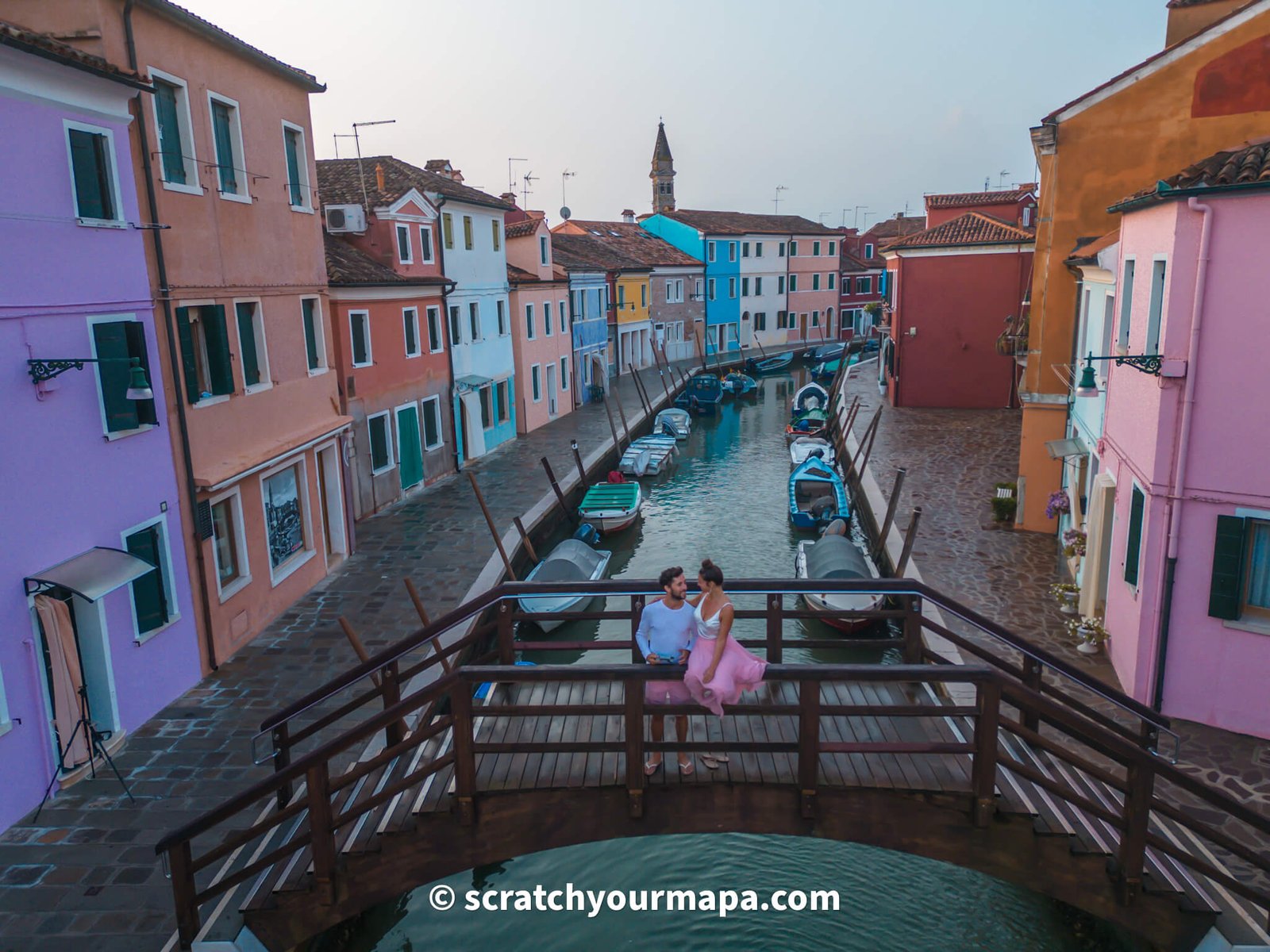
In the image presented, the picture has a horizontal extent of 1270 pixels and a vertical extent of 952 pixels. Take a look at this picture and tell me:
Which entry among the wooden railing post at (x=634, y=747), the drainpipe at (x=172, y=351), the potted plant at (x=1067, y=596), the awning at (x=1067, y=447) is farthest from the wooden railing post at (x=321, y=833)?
the awning at (x=1067, y=447)

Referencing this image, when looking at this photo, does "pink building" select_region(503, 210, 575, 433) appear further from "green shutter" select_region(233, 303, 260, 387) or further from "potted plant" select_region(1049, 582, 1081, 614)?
"potted plant" select_region(1049, 582, 1081, 614)

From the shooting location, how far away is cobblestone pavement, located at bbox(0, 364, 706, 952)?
773cm

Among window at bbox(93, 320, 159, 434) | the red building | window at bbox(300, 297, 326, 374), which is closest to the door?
window at bbox(300, 297, 326, 374)

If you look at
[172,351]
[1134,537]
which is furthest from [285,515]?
[1134,537]

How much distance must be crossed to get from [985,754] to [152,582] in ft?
34.4

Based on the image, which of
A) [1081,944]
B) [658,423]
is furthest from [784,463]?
[1081,944]

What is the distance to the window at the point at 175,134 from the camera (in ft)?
41.1

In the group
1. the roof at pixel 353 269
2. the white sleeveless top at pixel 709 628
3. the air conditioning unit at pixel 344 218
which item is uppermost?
the air conditioning unit at pixel 344 218

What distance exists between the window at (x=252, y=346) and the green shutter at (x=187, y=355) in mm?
1450

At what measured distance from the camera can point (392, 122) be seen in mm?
22250

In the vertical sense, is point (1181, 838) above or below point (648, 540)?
above

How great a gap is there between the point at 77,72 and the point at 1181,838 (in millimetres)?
14240

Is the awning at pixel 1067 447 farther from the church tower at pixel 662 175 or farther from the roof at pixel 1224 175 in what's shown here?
the church tower at pixel 662 175

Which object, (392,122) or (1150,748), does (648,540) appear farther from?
(1150,748)
